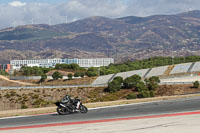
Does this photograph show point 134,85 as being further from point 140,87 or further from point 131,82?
point 140,87

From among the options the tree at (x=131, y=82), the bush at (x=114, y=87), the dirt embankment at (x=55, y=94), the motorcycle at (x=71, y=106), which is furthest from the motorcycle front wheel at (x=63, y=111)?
the tree at (x=131, y=82)

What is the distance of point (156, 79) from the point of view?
102m

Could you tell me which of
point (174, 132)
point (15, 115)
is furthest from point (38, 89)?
point (174, 132)

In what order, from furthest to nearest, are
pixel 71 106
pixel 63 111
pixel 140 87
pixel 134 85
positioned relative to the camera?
pixel 134 85 → pixel 140 87 → pixel 63 111 → pixel 71 106

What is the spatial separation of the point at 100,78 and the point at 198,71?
43.1 metres

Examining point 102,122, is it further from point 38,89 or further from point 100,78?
point 100,78

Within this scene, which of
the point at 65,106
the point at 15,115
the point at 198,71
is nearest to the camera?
the point at 65,106

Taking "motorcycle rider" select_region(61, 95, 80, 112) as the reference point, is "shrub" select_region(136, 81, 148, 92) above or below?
below

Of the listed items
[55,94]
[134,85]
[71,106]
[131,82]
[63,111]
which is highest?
[71,106]

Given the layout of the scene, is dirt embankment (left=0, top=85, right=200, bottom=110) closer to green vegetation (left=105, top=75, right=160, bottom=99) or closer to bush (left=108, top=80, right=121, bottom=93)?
bush (left=108, top=80, right=121, bottom=93)

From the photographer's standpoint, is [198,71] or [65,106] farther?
[198,71]

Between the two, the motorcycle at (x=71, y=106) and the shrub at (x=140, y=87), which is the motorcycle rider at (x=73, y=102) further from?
the shrub at (x=140, y=87)

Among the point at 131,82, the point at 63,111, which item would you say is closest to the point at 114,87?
the point at 131,82

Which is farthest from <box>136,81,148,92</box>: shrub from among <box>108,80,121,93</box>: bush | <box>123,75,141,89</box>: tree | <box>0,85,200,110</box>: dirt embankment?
<box>108,80,121,93</box>: bush
